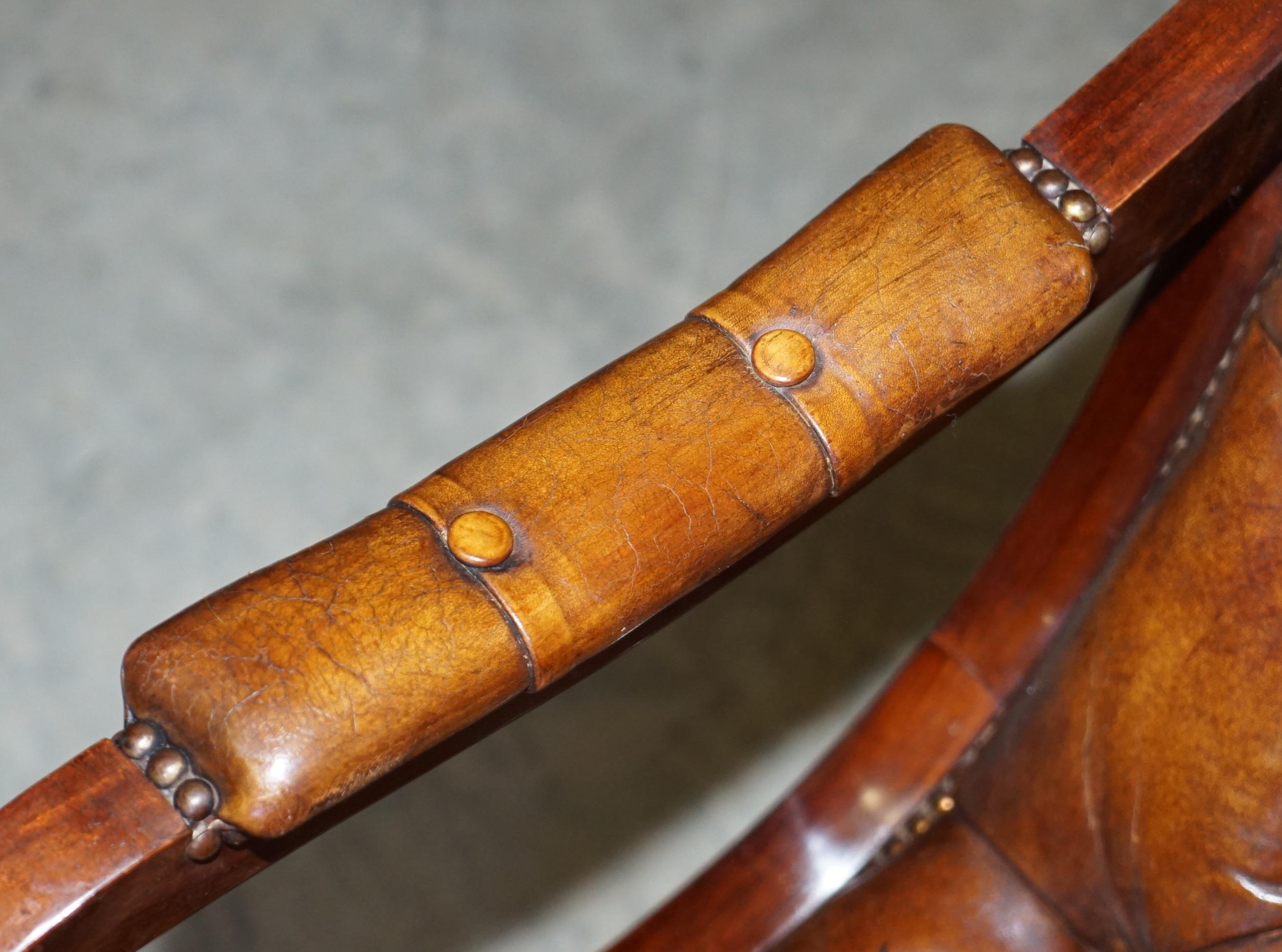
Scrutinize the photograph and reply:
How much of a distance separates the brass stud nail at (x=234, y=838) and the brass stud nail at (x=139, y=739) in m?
0.05

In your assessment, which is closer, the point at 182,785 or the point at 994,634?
the point at 182,785

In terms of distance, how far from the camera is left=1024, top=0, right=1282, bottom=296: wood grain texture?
699 mm

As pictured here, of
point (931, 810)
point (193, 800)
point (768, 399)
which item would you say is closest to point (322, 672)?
point (193, 800)

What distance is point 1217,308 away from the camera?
87cm

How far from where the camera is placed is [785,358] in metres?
0.66

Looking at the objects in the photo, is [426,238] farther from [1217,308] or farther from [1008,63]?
[1217,308]

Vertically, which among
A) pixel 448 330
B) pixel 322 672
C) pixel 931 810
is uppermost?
pixel 448 330

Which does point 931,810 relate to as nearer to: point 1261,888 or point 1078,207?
point 1261,888

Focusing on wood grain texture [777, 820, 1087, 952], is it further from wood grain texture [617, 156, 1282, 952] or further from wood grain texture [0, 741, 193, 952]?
wood grain texture [0, 741, 193, 952]

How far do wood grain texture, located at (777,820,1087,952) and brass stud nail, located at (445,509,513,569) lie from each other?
1.21ft

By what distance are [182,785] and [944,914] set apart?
463mm

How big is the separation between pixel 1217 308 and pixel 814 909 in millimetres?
462

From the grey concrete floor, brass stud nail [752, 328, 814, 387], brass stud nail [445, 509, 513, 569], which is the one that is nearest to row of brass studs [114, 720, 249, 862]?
brass stud nail [445, 509, 513, 569]

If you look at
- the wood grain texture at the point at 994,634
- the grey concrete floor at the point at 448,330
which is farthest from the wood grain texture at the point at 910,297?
the grey concrete floor at the point at 448,330
